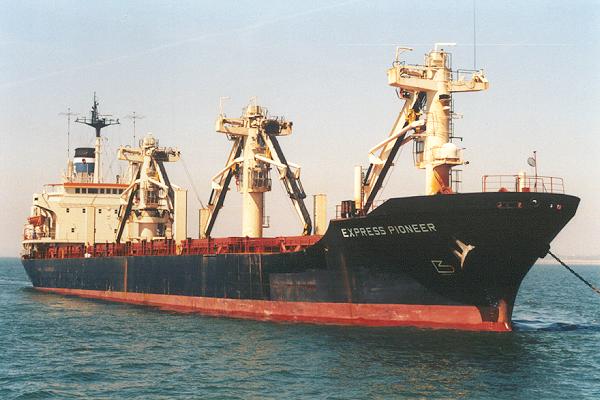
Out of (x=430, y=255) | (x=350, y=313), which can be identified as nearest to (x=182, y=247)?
(x=350, y=313)

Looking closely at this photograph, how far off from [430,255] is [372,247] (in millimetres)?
2513

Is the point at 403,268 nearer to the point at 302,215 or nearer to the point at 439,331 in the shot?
the point at 439,331

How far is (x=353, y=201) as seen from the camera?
1271 inches

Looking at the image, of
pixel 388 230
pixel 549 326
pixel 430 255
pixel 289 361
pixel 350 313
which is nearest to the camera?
pixel 289 361

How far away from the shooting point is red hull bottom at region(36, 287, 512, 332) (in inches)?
1115

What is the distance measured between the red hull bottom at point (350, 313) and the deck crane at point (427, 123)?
4569 mm

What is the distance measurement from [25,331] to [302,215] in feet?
52.6

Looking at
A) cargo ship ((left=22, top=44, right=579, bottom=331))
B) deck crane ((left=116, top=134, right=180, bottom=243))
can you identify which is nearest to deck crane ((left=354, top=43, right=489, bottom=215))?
cargo ship ((left=22, top=44, right=579, bottom=331))

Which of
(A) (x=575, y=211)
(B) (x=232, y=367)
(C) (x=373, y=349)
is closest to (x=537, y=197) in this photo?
(A) (x=575, y=211)

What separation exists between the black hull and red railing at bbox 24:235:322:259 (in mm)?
1784

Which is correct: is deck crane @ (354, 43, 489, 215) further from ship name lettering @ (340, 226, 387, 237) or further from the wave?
the wave

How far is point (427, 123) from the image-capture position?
1233 inches

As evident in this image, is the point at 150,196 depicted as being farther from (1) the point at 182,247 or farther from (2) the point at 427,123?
(2) the point at 427,123

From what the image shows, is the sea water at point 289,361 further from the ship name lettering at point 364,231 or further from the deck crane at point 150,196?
the deck crane at point 150,196
